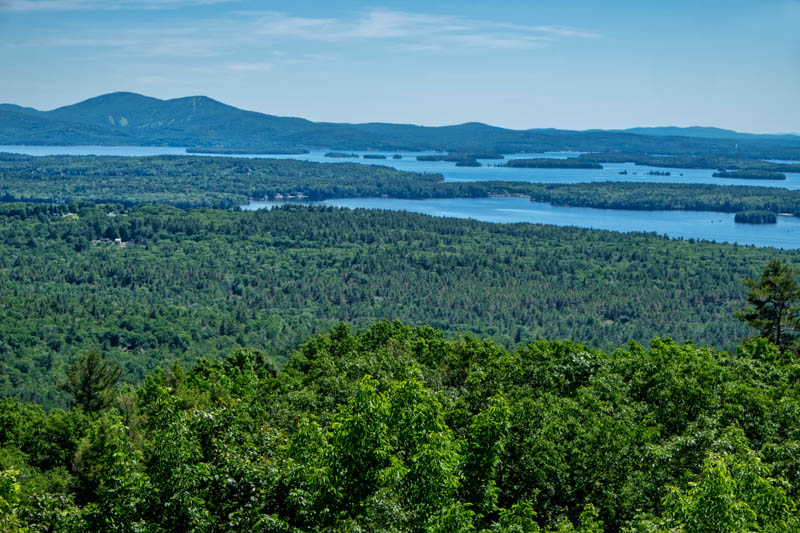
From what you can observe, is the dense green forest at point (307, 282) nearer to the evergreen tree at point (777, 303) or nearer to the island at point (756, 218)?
the evergreen tree at point (777, 303)

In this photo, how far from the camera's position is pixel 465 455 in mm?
20438

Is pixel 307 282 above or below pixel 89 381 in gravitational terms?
below

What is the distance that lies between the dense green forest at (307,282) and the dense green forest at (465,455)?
139 ft

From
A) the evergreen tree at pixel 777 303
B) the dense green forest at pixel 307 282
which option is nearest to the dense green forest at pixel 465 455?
the evergreen tree at pixel 777 303

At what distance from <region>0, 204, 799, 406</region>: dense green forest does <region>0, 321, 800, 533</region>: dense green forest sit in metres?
42.3

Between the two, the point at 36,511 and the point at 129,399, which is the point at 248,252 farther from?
the point at 36,511

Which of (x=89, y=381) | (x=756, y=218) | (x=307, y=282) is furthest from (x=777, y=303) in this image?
(x=756, y=218)

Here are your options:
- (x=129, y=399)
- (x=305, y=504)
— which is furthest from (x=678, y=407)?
(x=129, y=399)

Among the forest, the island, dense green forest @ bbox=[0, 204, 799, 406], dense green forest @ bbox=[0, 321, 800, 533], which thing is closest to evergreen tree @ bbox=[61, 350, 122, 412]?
the forest

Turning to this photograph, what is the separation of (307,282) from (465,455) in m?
104

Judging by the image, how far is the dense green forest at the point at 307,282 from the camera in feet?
264

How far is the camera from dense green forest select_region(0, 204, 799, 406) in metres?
80.6

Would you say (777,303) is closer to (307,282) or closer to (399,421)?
(399,421)

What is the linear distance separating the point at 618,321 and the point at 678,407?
75895mm
